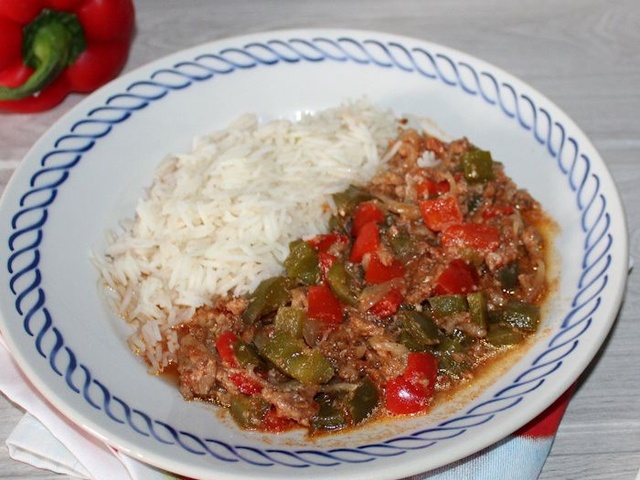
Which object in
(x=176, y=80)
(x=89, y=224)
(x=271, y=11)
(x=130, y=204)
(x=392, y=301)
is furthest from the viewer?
(x=271, y=11)

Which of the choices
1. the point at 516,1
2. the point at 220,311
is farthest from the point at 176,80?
the point at 516,1

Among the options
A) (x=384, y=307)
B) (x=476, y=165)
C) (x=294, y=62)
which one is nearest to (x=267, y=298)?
(x=384, y=307)

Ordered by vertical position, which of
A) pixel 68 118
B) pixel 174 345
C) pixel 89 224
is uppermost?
pixel 68 118

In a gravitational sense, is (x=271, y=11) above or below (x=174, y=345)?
above

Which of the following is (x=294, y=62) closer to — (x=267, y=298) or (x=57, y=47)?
(x=57, y=47)

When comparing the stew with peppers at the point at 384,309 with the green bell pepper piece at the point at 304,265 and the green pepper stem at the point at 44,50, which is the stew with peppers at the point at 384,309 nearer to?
the green bell pepper piece at the point at 304,265

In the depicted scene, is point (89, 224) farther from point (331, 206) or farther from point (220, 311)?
point (331, 206)

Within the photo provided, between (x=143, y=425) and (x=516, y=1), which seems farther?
(x=516, y=1)
